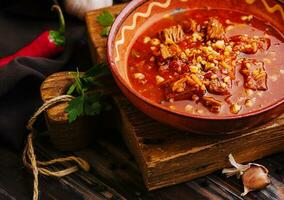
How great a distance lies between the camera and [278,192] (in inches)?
69.7

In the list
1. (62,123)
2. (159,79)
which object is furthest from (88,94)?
(159,79)

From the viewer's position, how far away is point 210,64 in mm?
1754

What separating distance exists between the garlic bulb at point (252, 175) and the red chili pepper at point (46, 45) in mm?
830

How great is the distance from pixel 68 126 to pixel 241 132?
0.57 m

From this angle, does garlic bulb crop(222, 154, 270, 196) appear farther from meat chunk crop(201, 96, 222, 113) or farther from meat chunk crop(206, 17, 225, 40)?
meat chunk crop(206, 17, 225, 40)

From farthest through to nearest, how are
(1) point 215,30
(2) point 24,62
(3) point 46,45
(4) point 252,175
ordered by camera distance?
(3) point 46,45 < (2) point 24,62 < (1) point 215,30 < (4) point 252,175

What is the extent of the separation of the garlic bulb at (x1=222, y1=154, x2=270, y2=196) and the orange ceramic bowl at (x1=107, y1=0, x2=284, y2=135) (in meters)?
0.17

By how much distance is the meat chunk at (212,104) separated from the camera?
1628 mm

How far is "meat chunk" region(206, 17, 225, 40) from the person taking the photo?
185cm

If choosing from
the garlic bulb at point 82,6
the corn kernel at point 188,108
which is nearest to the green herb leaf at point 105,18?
the garlic bulb at point 82,6

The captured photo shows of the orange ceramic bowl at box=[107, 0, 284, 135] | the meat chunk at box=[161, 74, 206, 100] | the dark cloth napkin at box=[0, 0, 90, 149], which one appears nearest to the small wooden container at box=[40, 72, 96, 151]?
the dark cloth napkin at box=[0, 0, 90, 149]

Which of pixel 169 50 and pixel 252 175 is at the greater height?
pixel 169 50

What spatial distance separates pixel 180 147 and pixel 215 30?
442 mm

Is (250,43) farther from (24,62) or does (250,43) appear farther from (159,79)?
(24,62)
